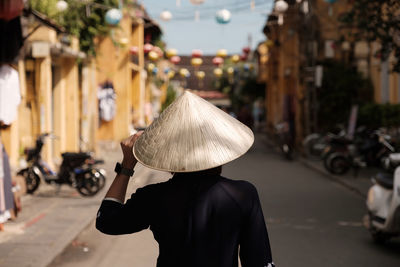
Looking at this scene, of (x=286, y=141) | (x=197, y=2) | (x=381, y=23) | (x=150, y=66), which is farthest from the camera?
(x=150, y=66)

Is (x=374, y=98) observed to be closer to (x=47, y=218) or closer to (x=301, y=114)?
(x=301, y=114)

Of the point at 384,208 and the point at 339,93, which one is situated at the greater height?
the point at 339,93

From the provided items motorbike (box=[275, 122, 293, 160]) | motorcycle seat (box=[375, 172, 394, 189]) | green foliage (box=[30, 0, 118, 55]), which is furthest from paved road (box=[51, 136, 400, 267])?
motorbike (box=[275, 122, 293, 160])

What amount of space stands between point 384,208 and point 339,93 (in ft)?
64.0

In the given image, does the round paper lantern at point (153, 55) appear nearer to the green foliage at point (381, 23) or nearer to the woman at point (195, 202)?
the green foliage at point (381, 23)

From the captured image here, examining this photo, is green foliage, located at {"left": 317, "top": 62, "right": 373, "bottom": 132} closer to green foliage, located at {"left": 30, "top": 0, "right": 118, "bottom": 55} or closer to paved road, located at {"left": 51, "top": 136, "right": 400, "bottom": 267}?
green foliage, located at {"left": 30, "top": 0, "right": 118, "bottom": 55}

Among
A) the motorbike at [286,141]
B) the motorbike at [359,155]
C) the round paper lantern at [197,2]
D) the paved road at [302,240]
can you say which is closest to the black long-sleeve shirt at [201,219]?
the paved road at [302,240]

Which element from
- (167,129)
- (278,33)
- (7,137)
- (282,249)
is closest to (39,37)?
(7,137)

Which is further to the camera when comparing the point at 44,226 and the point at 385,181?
the point at 44,226

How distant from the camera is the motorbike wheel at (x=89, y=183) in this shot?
1345 centimetres

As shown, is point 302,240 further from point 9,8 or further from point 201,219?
point 201,219

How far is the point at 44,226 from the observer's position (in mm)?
10180

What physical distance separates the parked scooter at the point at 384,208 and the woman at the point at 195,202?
5325 millimetres

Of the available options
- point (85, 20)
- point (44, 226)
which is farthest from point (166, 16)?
point (44, 226)
